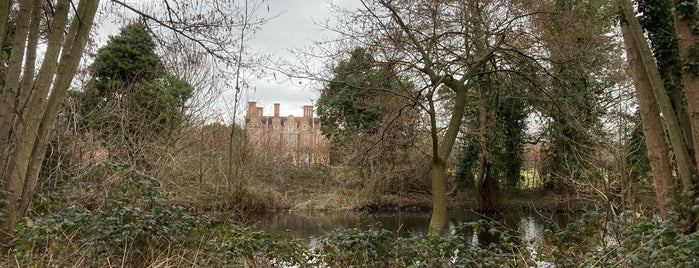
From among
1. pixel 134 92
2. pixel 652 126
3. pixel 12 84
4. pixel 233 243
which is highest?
pixel 134 92

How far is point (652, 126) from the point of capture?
516 centimetres

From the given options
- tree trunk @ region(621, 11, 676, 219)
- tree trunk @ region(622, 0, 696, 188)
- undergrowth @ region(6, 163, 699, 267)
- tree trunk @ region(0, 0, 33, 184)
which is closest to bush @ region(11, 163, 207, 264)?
undergrowth @ region(6, 163, 699, 267)

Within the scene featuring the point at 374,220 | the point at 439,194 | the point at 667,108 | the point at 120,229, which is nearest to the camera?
the point at 120,229

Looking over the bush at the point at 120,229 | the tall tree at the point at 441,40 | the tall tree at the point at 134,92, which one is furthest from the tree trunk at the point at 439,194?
the tall tree at the point at 134,92

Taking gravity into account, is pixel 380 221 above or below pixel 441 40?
below

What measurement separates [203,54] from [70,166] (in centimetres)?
427

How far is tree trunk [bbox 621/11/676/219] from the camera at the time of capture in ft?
16.4

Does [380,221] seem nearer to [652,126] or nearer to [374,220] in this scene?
[374,220]

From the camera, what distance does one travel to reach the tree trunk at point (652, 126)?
501 centimetres

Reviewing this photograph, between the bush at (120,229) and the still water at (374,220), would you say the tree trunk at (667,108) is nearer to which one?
the bush at (120,229)

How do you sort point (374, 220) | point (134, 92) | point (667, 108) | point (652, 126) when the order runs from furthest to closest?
point (374, 220) → point (134, 92) → point (652, 126) → point (667, 108)

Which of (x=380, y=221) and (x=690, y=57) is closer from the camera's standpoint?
(x=690, y=57)

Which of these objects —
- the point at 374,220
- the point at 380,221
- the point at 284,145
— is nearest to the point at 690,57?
the point at 380,221

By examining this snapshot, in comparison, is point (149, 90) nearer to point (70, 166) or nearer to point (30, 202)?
point (70, 166)
